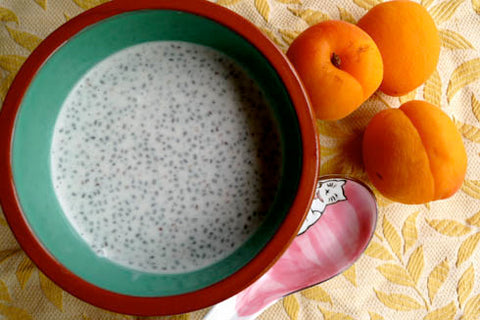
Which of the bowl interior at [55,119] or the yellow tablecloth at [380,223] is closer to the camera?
the bowl interior at [55,119]

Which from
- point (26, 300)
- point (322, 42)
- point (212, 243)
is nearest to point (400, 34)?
point (322, 42)

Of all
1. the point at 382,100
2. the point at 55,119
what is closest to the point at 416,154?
the point at 382,100

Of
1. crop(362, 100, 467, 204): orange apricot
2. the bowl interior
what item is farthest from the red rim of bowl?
crop(362, 100, 467, 204): orange apricot

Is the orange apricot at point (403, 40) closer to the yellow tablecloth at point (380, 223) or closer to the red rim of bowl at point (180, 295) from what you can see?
the yellow tablecloth at point (380, 223)

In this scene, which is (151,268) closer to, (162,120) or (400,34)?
(162,120)

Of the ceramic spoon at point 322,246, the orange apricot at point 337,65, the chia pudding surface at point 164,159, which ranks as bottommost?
the ceramic spoon at point 322,246

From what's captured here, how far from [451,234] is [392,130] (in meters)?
0.20

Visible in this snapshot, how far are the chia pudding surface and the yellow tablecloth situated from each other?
13 centimetres

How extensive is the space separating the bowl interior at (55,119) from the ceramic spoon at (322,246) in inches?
5.0

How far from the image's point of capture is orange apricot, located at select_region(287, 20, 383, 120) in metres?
0.54

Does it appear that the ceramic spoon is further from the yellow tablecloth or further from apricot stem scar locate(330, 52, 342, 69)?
apricot stem scar locate(330, 52, 342, 69)

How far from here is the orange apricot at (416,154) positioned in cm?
56

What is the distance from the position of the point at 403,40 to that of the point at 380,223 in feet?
0.80

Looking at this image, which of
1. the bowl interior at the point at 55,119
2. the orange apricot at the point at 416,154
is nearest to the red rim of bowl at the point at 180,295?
the bowl interior at the point at 55,119
